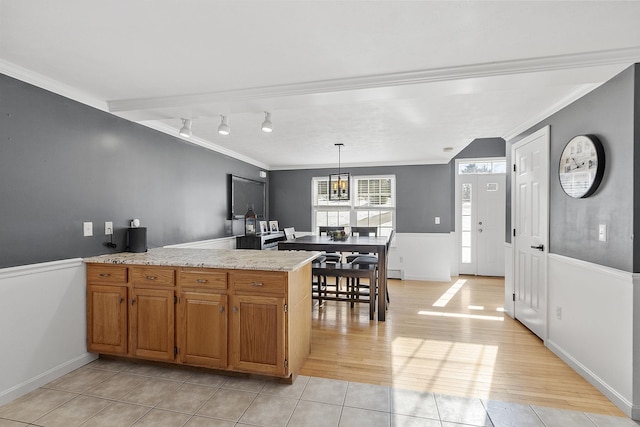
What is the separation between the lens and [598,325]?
→ 7.54ft

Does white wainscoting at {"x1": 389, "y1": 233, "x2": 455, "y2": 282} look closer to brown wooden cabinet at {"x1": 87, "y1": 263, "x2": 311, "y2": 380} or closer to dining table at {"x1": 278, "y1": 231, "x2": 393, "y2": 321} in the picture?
dining table at {"x1": 278, "y1": 231, "x2": 393, "y2": 321}

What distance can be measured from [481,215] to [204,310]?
5628 millimetres

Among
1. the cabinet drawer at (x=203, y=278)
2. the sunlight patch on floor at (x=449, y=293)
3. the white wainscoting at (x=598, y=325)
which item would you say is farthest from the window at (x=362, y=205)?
the cabinet drawer at (x=203, y=278)

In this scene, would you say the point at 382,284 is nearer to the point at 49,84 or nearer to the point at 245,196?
the point at 245,196

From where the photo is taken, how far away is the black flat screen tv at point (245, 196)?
5.08m

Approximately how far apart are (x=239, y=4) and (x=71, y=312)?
266 centimetres

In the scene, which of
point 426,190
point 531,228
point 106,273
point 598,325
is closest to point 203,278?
point 106,273

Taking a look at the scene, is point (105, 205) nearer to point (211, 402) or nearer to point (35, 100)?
point (35, 100)

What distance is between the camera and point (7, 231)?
6.98 ft

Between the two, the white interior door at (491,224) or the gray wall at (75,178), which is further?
the white interior door at (491,224)

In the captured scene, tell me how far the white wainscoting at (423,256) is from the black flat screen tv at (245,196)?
2.78 meters

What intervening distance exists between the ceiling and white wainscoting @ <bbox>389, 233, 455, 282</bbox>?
3181 mm

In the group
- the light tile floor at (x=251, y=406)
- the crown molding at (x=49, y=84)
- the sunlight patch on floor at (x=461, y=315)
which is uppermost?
the crown molding at (x=49, y=84)

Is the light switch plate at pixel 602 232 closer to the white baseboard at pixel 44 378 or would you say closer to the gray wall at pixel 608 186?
the gray wall at pixel 608 186
